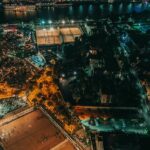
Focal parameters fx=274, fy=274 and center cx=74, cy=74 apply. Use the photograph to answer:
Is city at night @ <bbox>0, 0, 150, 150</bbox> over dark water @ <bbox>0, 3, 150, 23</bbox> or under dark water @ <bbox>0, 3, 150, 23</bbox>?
under

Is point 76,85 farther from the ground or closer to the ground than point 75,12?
closer to the ground

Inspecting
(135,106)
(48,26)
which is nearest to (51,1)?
(48,26)

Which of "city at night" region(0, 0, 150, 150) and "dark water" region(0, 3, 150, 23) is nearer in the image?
"city at night" region(0, 0, 150, 150)

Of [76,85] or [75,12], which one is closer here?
[76,85]
